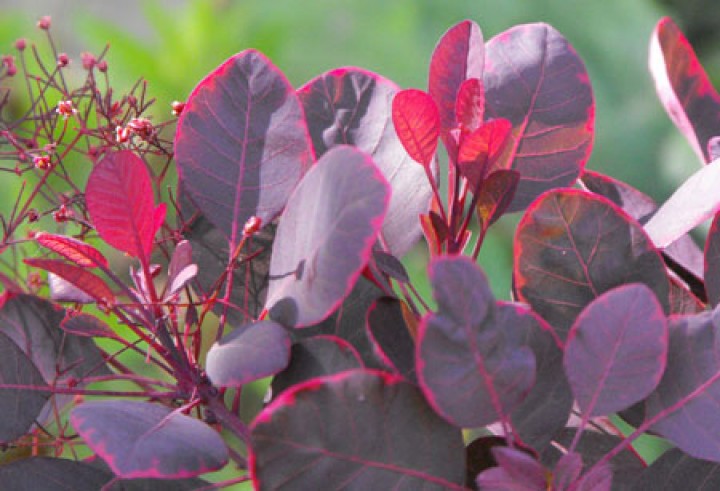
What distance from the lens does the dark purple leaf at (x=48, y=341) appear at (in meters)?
0.38

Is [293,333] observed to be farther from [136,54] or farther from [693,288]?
[136,54]

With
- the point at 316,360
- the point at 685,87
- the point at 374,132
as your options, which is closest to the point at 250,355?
the point at 316,360

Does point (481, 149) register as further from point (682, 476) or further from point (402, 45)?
point (402, 45)

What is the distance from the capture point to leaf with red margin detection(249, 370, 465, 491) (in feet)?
0.89

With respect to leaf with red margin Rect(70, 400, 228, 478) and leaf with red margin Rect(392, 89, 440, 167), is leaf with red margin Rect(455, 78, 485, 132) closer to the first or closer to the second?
leaf with red margin Rect(392, 89, 440, 167)

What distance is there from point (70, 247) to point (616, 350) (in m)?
0.21

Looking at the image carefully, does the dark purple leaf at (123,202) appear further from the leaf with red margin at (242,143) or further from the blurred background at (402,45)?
the blurred background at (402,45)

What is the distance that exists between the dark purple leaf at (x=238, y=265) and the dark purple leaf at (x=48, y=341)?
59 mm

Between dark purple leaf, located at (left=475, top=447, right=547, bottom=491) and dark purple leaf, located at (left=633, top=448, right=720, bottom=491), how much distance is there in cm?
7

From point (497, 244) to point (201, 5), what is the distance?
90 centimetres

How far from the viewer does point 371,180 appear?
276 mm

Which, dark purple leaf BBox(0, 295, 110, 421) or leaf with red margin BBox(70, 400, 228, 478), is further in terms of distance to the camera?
dark purple leaf BBox(0, 295, 110, 421)

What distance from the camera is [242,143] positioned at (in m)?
0.37

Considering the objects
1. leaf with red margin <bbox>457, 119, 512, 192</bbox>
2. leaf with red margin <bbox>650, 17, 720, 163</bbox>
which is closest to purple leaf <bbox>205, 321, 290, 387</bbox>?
leaf with red margin <bbox>457, 119, 512, 192</bbox>
